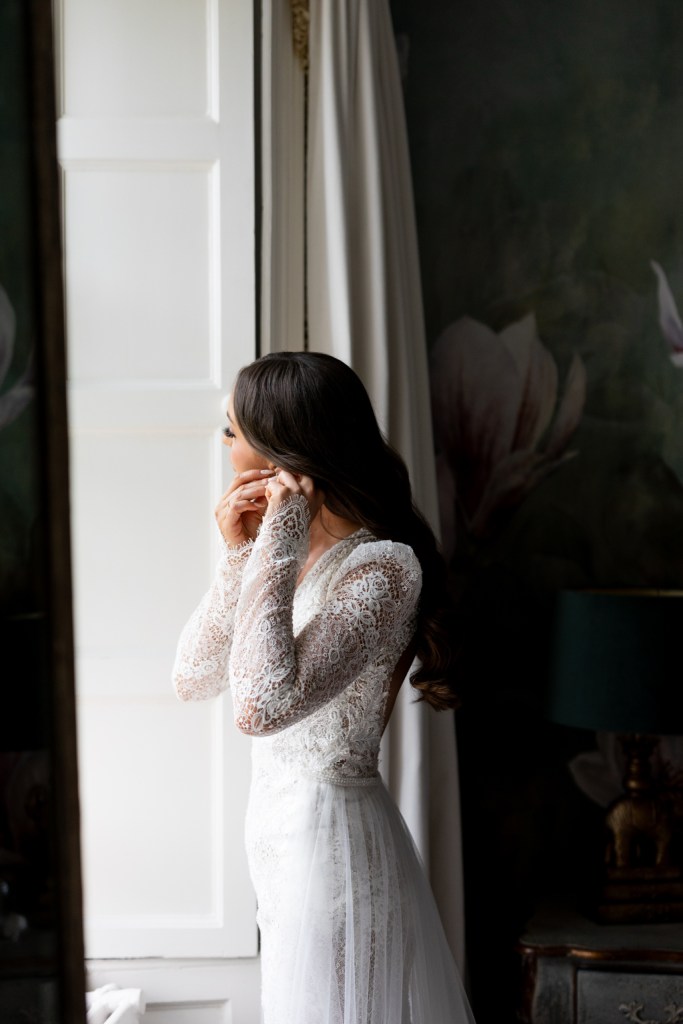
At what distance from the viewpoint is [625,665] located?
2.28 m

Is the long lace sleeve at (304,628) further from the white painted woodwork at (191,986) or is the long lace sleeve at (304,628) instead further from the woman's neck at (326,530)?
the white painted woodwork at (191,986)

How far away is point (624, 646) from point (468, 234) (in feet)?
4.00

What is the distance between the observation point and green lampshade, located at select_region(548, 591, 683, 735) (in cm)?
226

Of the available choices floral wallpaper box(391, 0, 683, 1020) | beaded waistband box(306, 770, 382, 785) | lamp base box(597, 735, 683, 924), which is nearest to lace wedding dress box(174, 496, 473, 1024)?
beaded waistband box(306, 770, 382, 785)

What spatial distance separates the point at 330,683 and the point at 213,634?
16.5 inches

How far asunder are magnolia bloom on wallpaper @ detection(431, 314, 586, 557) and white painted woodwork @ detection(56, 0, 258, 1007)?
2.44 ft

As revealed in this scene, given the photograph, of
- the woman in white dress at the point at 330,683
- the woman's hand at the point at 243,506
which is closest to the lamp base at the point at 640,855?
the woman in white dress at the point at 330,683

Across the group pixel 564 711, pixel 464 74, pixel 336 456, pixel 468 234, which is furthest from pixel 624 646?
pixel 464 74

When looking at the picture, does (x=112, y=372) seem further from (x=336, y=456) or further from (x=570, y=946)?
(x=570, y=946)

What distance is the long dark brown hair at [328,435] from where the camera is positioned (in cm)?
158

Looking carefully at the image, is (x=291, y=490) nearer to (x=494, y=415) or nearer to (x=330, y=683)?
(x=330, y=683)

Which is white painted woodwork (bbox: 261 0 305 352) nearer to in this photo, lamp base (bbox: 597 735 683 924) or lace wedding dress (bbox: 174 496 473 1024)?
lace wedding dress (bbox: 174 496 473 1024)

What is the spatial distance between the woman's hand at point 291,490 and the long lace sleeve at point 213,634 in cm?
24

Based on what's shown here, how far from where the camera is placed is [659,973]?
2279 mm
